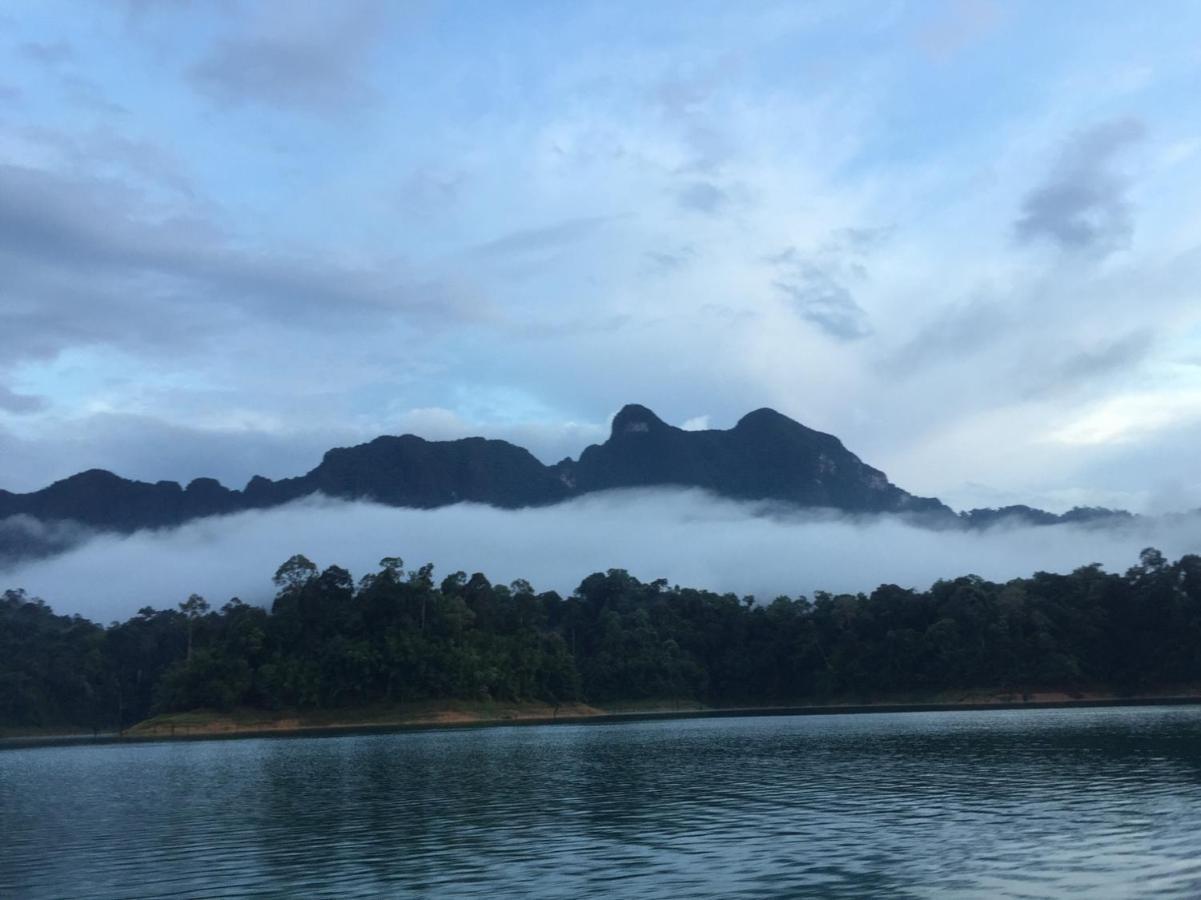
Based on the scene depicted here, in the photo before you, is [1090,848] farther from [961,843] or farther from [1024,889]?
[1024,889]

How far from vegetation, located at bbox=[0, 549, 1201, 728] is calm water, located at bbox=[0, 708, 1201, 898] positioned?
7593 cm

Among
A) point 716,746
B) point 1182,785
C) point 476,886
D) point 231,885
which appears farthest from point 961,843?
point 716,746

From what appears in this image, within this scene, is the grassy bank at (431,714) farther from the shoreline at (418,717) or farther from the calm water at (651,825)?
the calm water at (651,825)

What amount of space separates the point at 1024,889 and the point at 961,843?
206 inches

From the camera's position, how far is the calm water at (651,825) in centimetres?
2150

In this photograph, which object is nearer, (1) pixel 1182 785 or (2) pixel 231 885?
(2) pixel 231 885

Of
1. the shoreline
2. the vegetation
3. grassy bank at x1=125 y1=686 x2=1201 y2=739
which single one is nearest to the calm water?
the shoreline

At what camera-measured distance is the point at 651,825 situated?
29.4m

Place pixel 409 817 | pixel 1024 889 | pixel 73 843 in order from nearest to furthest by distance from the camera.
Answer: pixel 1024 889 < pixel 73 843 < pixel 409 817

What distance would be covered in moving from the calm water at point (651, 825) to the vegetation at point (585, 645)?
7593cm

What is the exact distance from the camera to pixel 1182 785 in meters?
32.7

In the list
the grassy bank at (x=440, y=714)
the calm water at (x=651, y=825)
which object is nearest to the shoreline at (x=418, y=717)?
the grassy bank at (x=440, y=714)

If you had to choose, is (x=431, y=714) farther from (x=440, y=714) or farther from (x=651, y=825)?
(x=651, y=825)

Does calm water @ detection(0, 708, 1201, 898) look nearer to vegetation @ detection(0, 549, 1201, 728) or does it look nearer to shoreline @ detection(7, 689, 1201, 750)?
shoreline @ detection(7, 689, 1201, 750)
